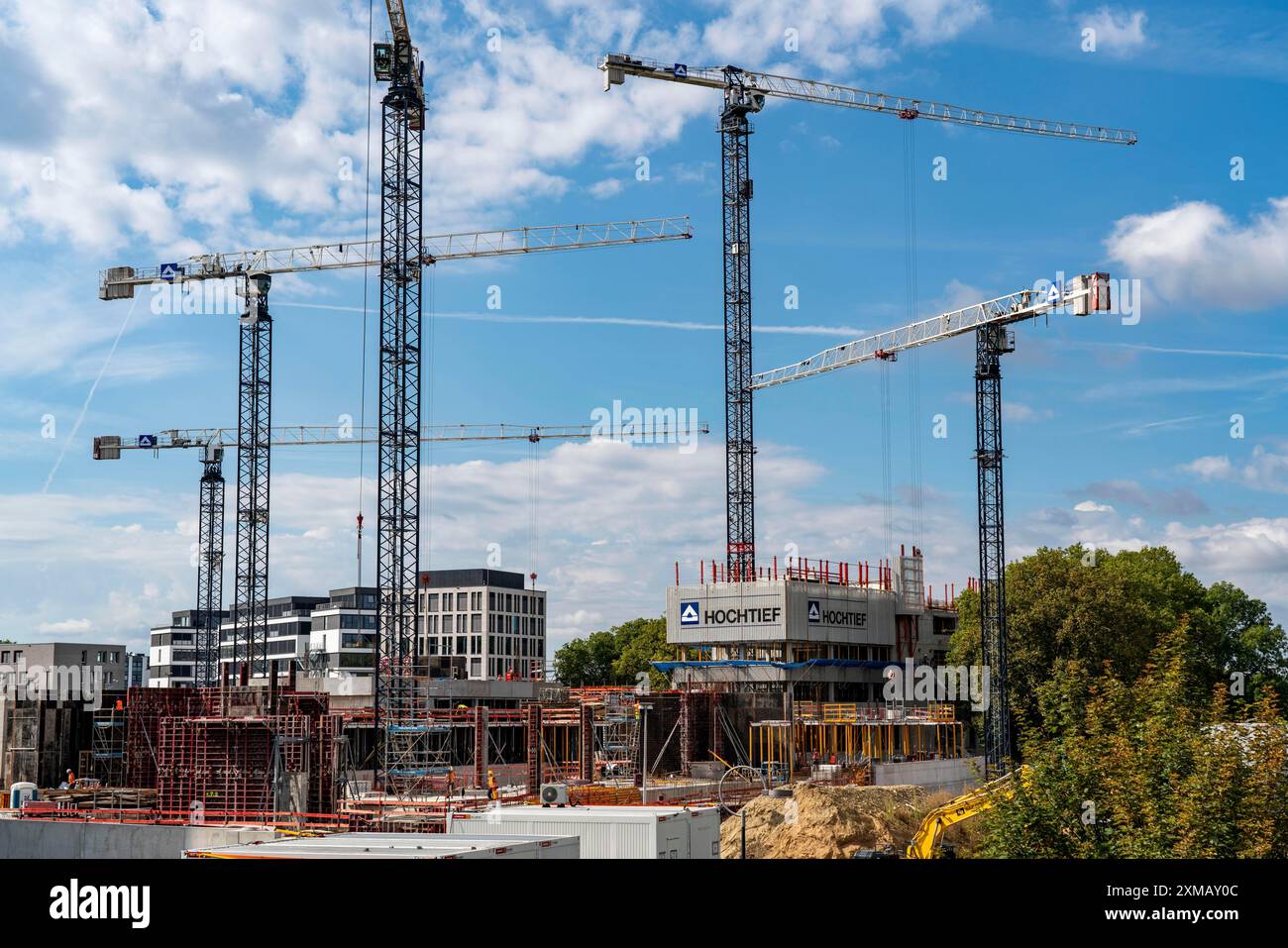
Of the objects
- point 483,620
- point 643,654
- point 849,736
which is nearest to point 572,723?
point 849,736

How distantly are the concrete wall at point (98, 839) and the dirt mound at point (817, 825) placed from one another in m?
20.7

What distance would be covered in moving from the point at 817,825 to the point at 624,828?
20.2 metres

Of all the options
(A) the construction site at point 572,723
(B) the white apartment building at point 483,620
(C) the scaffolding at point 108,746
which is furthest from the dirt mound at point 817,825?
(B) the white apartment building at point 483,620

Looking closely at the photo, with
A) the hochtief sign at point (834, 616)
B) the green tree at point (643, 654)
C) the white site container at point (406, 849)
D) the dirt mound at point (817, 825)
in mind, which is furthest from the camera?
the green tree at point (643, 654)

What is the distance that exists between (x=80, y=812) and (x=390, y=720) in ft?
47.0

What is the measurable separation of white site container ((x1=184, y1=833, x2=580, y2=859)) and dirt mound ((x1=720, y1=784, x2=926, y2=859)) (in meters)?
24.1

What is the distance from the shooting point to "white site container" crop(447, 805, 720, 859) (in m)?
35.2

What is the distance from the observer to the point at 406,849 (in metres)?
28.3

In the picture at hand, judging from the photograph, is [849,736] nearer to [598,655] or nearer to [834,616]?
[834,616]

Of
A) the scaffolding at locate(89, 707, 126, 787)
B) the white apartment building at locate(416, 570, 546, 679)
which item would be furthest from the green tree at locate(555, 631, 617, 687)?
the scaffolding at locate(89, 707, 126, 787)

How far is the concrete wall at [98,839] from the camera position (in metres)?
50.8

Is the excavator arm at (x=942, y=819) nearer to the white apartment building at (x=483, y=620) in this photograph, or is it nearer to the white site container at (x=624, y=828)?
the white site container at (x=624, y=828)
